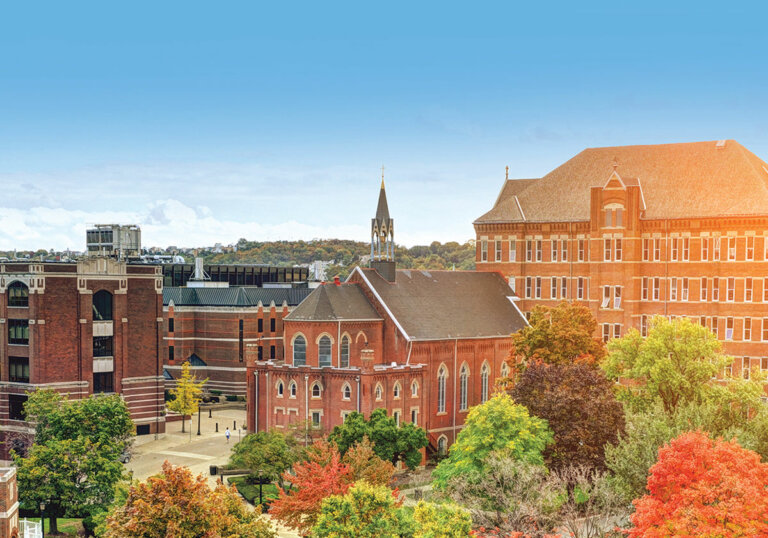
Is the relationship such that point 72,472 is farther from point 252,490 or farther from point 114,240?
point 114,240

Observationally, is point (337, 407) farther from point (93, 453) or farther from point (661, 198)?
point (661, 198)

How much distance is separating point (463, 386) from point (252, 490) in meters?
24.3

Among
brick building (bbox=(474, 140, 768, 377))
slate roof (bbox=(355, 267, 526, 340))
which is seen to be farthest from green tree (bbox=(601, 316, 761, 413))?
slate roof (bbox=(355, 267, 526, 340))

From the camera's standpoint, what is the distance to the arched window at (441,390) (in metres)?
83.5

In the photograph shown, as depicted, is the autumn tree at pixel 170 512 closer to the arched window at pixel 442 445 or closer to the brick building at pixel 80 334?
the arched window at pixel 442 445

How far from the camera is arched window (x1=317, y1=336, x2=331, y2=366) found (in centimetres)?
8112

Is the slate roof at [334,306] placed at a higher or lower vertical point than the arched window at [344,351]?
higher

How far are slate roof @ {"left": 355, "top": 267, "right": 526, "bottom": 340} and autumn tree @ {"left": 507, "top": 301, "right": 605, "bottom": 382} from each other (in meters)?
8.86

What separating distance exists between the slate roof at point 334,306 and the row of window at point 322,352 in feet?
5.78

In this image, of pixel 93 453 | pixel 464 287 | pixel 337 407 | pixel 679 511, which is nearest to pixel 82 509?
pixel 93 453

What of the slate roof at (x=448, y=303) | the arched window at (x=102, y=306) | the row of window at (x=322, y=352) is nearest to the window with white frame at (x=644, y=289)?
the slate roof at (x=448, y=303)

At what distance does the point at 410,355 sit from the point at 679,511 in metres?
40.3

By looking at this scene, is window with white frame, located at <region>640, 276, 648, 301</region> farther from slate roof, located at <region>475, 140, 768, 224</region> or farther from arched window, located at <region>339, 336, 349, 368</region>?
arched window, located at <region>339, 336, 349, 368</region>

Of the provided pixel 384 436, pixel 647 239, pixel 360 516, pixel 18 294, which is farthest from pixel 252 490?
pixel 647 239
